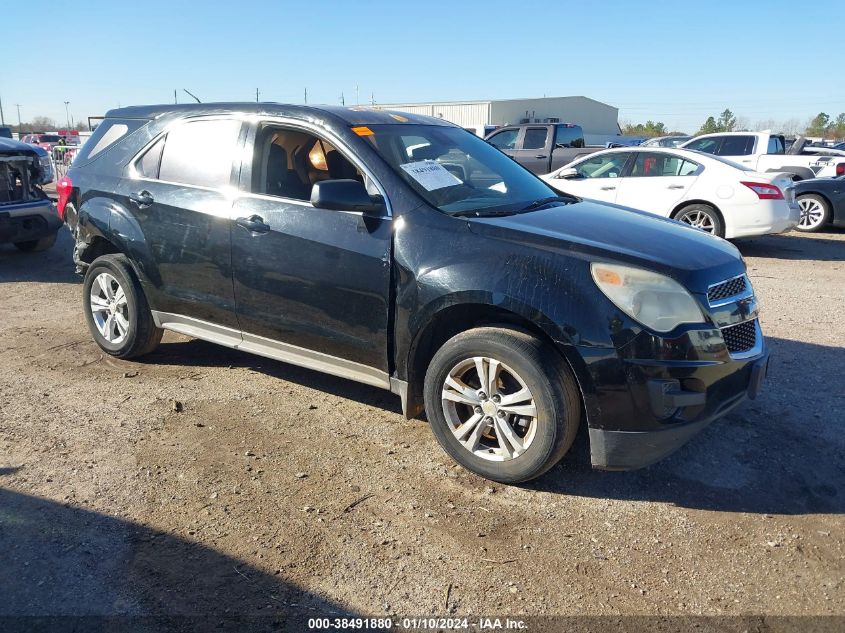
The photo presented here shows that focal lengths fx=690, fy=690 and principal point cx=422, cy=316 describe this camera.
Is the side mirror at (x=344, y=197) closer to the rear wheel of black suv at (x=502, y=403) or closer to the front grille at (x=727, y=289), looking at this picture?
the rear wheel of black suv at (x=502, y=403)

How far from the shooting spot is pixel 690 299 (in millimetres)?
3252

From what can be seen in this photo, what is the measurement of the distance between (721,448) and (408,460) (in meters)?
1.81

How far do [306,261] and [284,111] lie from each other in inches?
41.4

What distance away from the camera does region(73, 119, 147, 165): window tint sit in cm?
522

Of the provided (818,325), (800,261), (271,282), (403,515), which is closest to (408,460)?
(403,515)

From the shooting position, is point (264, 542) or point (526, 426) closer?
point (264, 542)

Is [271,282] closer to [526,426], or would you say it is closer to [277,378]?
[277,378]

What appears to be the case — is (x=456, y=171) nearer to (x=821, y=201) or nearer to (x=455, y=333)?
(x=455, y=333)

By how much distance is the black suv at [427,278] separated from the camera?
323cm

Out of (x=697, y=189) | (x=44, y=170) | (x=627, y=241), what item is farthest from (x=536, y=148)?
(x=627, y=241)

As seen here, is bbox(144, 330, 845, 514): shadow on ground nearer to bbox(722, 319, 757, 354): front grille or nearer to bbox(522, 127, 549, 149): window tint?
bbox(722, 319, 757, 354): front grille

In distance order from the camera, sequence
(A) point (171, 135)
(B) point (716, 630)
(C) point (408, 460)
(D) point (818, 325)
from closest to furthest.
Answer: (B) point (716, 630)
(C) point (408, 460)
(A) point (171, 135)
(D) point (818, 325)

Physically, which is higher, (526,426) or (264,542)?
(526,426)

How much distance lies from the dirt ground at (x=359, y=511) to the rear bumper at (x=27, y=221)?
4245 millimetres
